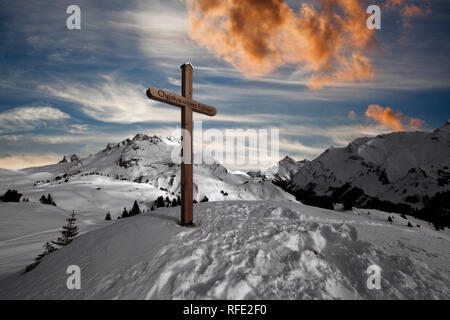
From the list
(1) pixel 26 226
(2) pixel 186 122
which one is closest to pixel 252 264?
(2) pixel 186 122

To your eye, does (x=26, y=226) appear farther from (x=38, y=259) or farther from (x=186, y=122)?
(x=186, y=122)

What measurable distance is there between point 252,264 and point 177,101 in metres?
5.74

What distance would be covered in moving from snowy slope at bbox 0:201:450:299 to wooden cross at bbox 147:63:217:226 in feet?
3.13

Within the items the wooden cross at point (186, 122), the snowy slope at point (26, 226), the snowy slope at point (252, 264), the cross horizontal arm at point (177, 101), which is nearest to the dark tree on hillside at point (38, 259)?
the snowy slope at point (252, 264)

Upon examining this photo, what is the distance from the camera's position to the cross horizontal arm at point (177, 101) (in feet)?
21.0

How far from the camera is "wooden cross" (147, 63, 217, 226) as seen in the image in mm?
6961

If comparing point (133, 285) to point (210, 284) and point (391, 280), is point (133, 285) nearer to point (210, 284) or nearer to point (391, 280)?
point (210, 284)

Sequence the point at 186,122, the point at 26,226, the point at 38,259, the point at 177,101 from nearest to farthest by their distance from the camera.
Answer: the point at 177,101 → the point at 186,122 → the point at 38,259 → the point at 26,226

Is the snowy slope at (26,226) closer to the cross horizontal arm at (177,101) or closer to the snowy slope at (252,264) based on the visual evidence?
the snowy slope at (252,264)

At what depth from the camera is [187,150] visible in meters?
7.14

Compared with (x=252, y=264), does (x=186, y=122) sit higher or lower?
higher

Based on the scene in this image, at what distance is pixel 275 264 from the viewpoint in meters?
4.28

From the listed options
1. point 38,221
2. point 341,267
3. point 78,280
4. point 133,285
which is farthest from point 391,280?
point 38,221
